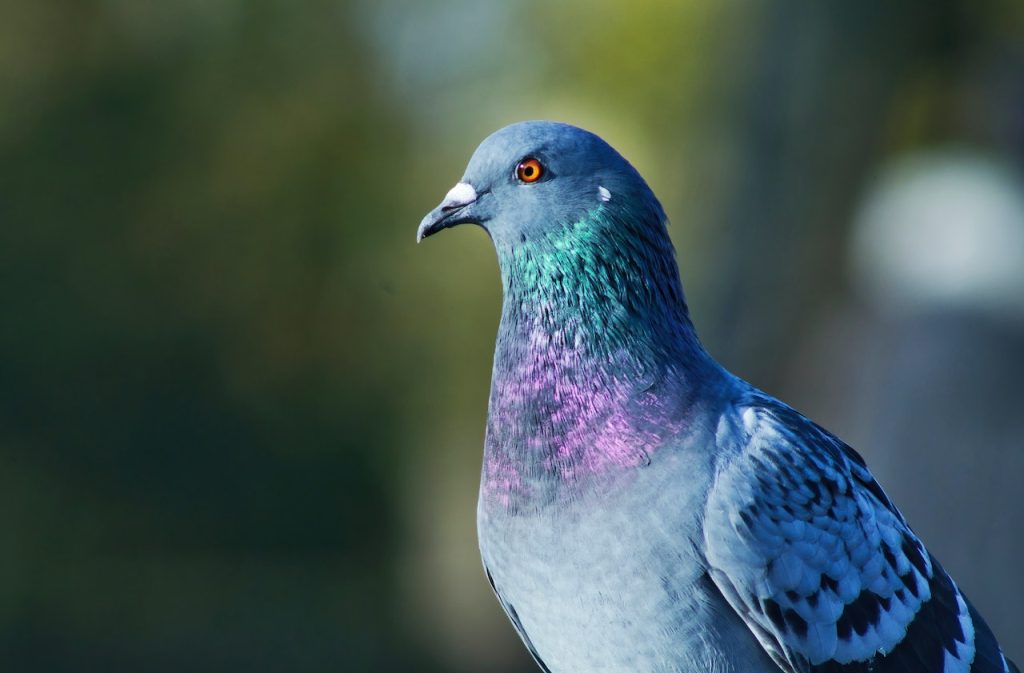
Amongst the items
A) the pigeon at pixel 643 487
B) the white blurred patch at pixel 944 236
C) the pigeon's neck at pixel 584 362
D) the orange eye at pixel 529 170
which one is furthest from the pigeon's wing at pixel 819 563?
the white blurred patch at pixel 944 236

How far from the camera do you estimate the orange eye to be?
9.96 ft

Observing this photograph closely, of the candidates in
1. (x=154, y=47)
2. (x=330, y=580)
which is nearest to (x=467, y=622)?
(x=330, y=580)

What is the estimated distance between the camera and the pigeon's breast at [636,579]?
8.93ft

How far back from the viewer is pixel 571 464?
282 centimetres

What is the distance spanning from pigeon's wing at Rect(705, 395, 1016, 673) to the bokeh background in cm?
436

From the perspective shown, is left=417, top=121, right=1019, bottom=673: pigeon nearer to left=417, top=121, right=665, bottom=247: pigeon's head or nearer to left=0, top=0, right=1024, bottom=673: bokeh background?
left=417, top=121, right=665, bottom=247: pigeon's head

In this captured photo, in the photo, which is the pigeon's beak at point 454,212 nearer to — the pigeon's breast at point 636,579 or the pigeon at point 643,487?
the pigeon at point 643,487

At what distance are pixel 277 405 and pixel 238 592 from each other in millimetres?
1831

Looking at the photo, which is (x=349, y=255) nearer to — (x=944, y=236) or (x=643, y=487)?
(x=944, y=236)

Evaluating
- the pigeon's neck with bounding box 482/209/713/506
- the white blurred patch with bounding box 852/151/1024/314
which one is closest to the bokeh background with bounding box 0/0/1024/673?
the white blurred patch with bounding box 852/151/1024/314

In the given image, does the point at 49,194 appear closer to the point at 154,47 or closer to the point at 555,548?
the point at 154,47

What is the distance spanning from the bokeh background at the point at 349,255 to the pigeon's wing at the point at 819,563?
4360mm

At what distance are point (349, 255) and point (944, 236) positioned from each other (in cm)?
569

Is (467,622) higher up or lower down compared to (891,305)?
lower down
